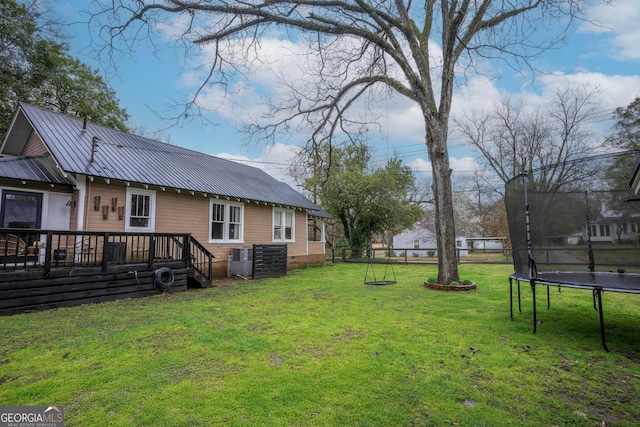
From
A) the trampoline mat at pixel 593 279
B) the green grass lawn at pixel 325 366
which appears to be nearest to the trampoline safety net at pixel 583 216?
the trampoline mat at pixel 593 279

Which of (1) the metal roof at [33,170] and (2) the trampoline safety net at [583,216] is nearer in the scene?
(2) the trampoline safety net at [583,216]

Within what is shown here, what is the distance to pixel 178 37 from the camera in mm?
8336

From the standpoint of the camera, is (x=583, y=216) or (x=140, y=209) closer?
(x=583, y=216)

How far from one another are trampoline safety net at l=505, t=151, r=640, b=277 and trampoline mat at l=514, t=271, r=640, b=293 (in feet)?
0.47

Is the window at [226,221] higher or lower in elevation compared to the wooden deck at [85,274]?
higher

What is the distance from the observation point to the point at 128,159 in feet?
31.2

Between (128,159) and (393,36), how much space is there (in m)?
8.92

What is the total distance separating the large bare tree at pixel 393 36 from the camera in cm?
763

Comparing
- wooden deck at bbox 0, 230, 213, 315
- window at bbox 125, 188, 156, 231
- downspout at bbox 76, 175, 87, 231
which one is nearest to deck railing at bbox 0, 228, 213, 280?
wooden deck at bbox 0, 230, 213, 315

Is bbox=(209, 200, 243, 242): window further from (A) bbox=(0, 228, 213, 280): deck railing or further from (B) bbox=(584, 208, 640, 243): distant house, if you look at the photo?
(B) bbox=(584, 208, 640, 243): distant house

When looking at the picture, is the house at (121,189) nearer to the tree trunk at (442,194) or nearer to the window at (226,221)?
the window at (226,221)

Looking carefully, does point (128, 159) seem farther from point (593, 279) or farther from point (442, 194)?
point (593, 279)

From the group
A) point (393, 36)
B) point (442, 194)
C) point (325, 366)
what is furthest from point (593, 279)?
point (393, 36)

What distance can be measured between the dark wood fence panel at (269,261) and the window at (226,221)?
1367 millimetres
